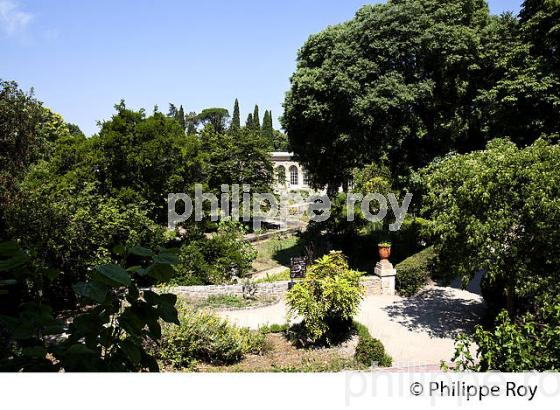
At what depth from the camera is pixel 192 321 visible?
36.3 feet

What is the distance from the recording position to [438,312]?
566 inches

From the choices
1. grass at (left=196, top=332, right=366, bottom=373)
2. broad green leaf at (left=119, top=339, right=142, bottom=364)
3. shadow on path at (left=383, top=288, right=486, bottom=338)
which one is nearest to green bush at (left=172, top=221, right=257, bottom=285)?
grass at (left=196, top=332, right=366, bottom=373)

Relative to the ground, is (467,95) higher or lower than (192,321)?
higher

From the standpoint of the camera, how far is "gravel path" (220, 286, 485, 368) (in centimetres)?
1114

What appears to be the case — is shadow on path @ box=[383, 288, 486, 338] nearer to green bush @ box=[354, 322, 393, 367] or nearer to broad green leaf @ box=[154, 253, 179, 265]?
green bush @ box=[354, 322, 393, 367]

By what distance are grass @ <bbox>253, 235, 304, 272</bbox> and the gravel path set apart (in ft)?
23.3

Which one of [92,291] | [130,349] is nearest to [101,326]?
[130,349]

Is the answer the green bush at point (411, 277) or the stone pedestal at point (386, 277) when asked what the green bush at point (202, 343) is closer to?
the stone pedestal at point (386, 277)

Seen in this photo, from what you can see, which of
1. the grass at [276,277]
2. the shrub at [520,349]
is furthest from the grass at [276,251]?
the shrub at [520,349]

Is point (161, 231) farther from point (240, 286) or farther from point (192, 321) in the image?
point (192, 321)

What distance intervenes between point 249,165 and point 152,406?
29.1 meters

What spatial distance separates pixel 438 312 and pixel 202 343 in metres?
7.77

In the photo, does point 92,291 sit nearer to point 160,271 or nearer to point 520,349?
point 160,271

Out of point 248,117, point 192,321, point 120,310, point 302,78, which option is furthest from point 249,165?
point 248,117
